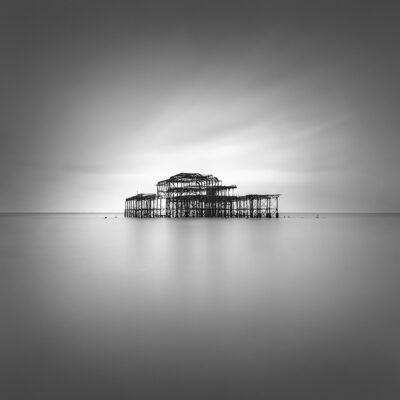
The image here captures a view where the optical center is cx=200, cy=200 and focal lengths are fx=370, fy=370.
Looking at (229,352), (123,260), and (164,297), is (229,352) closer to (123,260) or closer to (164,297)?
(164,297)

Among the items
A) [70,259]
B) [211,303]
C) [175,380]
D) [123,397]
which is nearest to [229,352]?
[175,380]

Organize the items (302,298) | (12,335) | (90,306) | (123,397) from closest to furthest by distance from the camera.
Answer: (123,397)
(12,335)
(90,306)
(302,298)

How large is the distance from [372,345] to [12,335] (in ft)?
17.0

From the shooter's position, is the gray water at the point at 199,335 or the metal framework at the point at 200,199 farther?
the metal framework at the point at 200,199

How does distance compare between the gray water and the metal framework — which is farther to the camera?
the metal framework

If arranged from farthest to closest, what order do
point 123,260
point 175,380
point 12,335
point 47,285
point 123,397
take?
1. point 123,260
2. point 47,285
3. point 12,335
4. point 175,380
5. point 123,397

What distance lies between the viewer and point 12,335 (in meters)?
5.49

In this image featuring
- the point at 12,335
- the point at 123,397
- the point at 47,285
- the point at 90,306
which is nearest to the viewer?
the point at 123,397

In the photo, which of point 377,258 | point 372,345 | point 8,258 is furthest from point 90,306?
point 377,258

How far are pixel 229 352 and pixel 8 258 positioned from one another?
1264 centimetres

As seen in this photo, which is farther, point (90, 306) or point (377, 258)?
point (377, 258)

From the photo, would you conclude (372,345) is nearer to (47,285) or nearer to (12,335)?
(12,335)

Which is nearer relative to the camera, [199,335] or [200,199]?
[199,335]

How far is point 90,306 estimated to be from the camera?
7.19 meters
